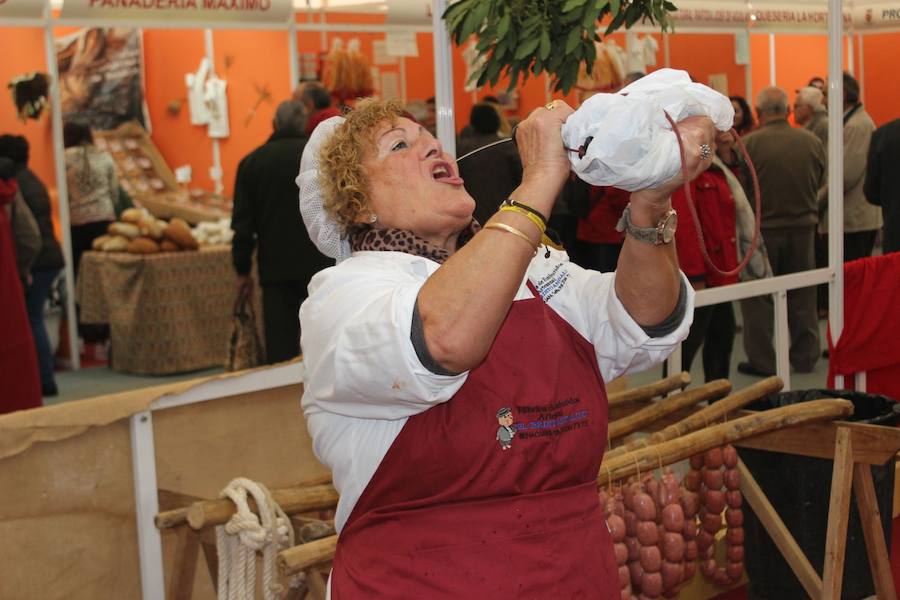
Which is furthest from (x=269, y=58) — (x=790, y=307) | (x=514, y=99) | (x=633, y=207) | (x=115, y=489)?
(x=633, y=207)

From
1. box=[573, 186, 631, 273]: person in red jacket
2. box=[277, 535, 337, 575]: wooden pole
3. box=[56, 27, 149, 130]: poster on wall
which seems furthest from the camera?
box=[56, 27, 149, 130]: poster on wall

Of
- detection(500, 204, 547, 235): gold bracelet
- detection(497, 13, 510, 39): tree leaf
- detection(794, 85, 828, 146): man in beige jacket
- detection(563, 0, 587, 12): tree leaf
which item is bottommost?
detection(500, 204, 547, 235): gold bracelet

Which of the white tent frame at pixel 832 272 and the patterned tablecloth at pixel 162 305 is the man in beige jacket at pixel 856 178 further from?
the patterned tablecloth at pixel 162 305

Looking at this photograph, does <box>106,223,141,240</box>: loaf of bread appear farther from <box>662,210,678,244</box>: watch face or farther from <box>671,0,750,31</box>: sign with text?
<box>662,210,678,244</box>: watch face

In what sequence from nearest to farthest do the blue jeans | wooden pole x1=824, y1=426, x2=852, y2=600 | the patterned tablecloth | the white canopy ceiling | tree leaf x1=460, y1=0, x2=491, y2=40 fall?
1. tree leaf x1=460, y1=0, x2=491, y2=40
2. wooden pole x1=824, y1=426, x2=852, y2=600
3. the white canopy ceiling
4. the blue jeans
5. the patterned tablecloth

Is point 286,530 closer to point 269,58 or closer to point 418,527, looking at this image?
point 418,527

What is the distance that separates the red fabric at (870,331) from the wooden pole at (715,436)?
170 cm

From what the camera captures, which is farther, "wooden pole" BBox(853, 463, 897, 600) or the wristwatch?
"wooden pole" BBox(853, 463, 897, 600)

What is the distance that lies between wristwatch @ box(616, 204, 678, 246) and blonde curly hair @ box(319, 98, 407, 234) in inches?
14.8

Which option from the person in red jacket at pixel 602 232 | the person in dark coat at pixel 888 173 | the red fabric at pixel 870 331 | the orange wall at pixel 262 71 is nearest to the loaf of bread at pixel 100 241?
A: the orange wall at pixel 262 71

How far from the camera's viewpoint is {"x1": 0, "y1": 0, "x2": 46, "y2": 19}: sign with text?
19.3ft

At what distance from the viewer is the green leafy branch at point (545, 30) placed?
2.59 metres

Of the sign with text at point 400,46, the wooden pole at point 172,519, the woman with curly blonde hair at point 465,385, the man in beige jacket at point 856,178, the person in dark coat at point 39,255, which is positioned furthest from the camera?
the person in dark coat at point 39,255

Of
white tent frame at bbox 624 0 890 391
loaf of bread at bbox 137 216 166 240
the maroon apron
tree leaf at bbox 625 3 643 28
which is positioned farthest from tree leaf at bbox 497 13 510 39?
loaf of bread at bbox 137 216 166 240
